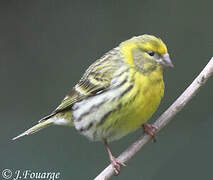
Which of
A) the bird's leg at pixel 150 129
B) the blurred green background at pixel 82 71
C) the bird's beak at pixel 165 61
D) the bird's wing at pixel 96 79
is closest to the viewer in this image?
the bird's beak at pixel 165 61

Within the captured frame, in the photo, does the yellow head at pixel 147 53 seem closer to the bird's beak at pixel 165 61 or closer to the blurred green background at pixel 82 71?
the bird's beak at pixel 165 61

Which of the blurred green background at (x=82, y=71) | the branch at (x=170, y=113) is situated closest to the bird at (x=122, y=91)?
the branch at (x=170, y=113)

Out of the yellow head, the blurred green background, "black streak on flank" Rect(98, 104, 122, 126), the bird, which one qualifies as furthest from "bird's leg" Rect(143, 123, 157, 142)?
the blurred green background

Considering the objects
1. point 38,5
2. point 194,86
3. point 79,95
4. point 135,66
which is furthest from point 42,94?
point 194,86

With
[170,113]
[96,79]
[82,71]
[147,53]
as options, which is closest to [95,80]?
[96,79]

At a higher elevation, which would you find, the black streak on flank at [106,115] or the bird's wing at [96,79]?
the bird's wing at [96,79]

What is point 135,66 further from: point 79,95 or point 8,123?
point 8,123

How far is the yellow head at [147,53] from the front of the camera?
3.66 metres

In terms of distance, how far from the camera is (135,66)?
377cm

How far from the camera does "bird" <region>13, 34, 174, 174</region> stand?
12.0 ft

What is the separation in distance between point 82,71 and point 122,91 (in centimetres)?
147

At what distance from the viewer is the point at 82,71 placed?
202 inches

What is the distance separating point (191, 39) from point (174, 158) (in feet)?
3.65

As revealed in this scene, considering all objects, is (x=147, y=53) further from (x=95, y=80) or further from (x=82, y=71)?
(x=82, y=71)
